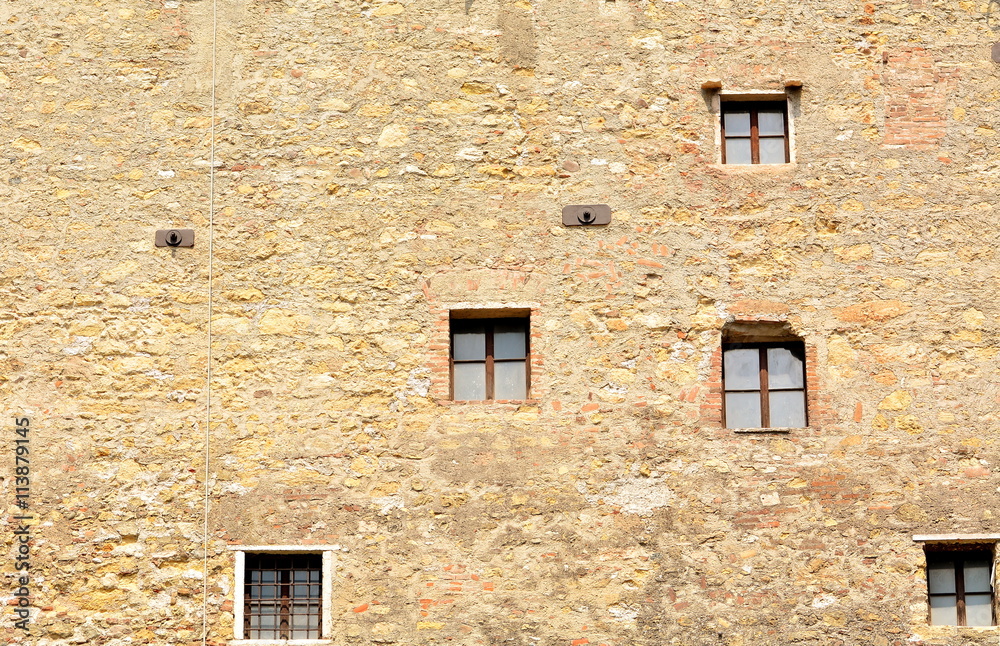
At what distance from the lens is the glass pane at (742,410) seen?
11727 millimetres

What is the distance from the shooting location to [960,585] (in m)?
11.4

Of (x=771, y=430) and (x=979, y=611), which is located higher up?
(x=771, y=430)

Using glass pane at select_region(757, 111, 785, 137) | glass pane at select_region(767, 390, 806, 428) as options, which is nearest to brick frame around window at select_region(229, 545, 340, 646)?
glass pane at select_region(767, 390, 806, 428)

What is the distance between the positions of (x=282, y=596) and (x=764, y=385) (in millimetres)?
4464

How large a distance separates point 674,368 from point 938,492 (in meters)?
2.40

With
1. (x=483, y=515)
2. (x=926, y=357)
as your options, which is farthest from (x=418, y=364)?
(x=926, y=357)

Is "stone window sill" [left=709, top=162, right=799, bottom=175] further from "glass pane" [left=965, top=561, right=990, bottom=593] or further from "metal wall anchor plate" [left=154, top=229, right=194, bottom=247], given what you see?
"metal wall anchor plate" [left=154, top=229, right=194, bottom=247]

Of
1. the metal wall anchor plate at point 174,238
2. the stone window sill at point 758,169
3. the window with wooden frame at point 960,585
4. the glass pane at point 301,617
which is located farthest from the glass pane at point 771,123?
the glass pane at point 301,617

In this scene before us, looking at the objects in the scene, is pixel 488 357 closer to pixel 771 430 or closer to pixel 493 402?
pixel 493 402

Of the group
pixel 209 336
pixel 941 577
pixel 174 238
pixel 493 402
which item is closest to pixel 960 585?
pixel 941 577

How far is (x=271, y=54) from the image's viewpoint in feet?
40.5

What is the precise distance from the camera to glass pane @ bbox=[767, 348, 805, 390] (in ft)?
38.7

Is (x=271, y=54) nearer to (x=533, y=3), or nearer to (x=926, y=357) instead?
(x=533, y=3)

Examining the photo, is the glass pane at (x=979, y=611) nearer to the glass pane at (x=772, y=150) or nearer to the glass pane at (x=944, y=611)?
the glass pane at (x=944, y=611)
